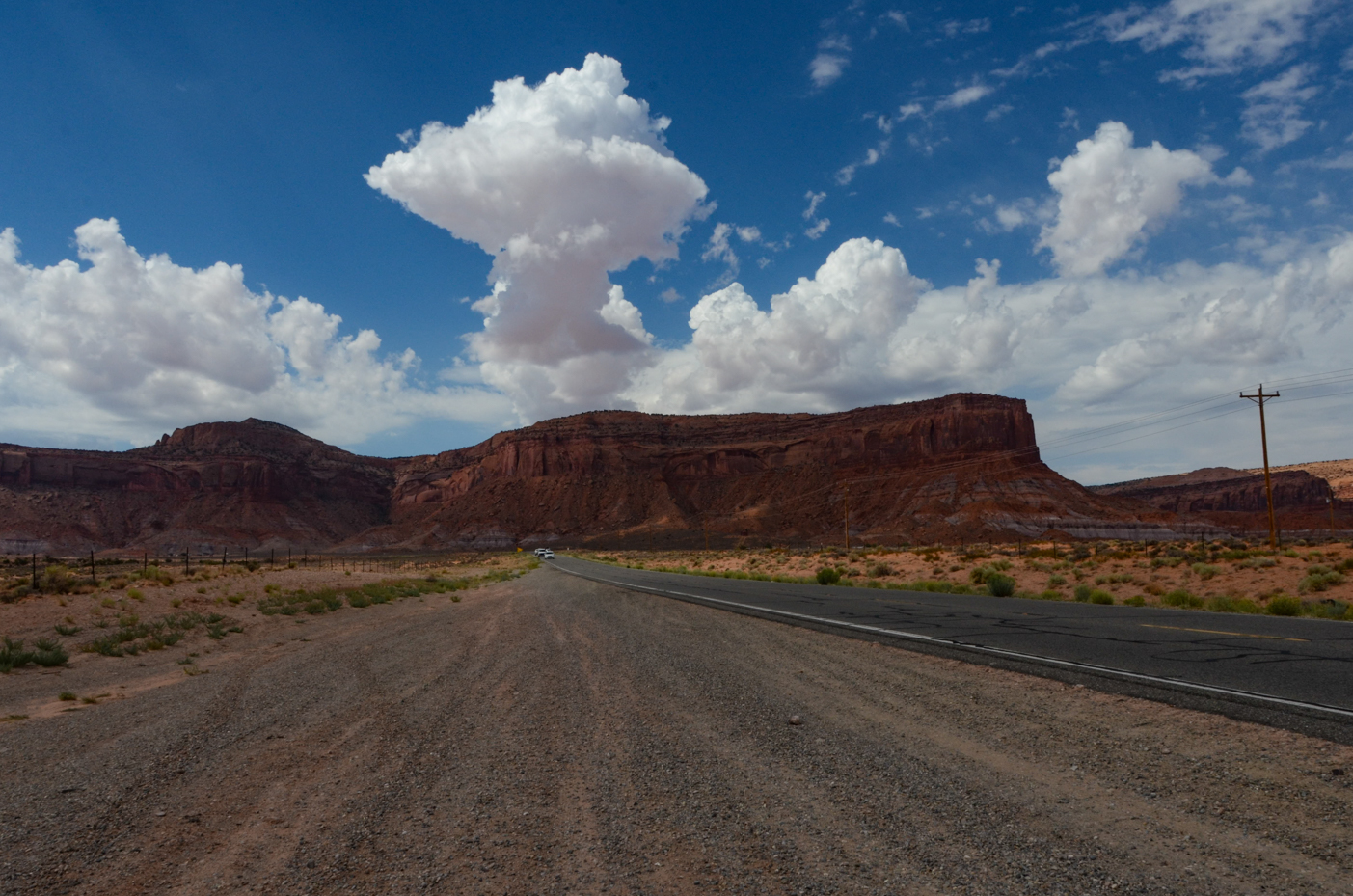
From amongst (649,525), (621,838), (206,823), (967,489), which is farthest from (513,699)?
(649,525)

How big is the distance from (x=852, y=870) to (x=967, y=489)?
368 feet

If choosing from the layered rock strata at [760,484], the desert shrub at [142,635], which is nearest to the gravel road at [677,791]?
the desert shrub at [142,635]

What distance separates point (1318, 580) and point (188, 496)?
159m

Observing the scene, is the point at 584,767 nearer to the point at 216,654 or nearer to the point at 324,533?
the point at 216,654

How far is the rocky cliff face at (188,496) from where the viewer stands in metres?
117

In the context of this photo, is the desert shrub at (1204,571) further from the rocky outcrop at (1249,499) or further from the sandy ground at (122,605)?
the rocky outcrop at (1249,499)

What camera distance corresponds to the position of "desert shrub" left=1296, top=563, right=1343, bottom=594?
62.6 feet

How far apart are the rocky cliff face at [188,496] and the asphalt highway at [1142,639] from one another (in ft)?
431

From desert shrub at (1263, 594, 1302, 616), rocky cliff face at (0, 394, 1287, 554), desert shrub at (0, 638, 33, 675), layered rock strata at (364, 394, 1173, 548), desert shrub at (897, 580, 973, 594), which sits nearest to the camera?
desert shrub at (0, 638, 33, 675)

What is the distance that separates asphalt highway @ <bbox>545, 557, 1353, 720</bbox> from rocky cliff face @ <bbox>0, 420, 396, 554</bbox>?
13125 cm

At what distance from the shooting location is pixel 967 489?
107 metres

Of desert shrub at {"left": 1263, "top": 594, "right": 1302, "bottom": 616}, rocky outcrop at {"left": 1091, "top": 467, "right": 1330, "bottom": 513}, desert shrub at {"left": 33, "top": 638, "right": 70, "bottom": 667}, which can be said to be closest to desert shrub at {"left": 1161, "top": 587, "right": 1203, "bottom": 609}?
desert shrub at {"left": 1263, "top": 594, "right": 1302, "bottom": 616}

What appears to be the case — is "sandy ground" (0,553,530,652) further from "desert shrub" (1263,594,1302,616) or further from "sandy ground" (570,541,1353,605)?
"sandy ground" (570,541,1353,605)

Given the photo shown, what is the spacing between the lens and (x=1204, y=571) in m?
23.2
